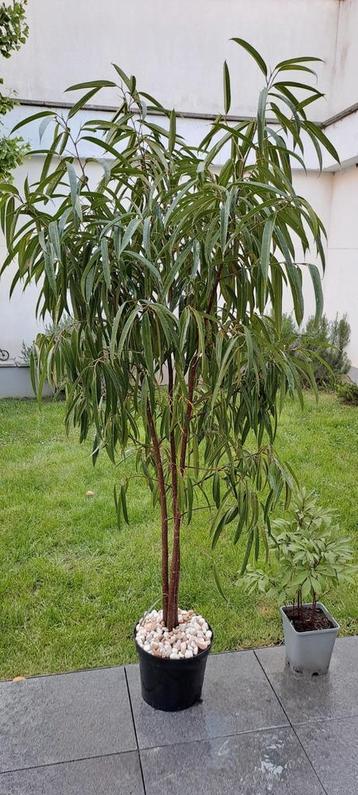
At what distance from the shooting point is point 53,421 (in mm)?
4379

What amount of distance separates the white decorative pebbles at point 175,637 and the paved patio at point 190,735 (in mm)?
205

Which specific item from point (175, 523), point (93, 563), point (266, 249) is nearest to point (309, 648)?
point (175, 523)

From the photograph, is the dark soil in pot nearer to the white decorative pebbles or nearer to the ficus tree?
the white decorative pebbles

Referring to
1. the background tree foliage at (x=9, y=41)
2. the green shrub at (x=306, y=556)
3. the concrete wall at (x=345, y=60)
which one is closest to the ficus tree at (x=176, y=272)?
the green shrub at (x=306, y=556)

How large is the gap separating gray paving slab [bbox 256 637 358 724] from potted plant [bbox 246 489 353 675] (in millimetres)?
44

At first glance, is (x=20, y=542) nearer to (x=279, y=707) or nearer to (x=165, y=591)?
(x=165, y=591)

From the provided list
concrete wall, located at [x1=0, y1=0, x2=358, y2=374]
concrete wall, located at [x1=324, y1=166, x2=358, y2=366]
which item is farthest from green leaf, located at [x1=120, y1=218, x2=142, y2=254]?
concrete wall, located at [x1=324, y1=166, x2=358, y2=366]

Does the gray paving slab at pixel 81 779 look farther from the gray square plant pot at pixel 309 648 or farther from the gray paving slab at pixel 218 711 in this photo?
the gray square plant pot at pixel 309 648

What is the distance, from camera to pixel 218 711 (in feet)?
5.42

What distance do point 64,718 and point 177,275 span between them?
4.50ft

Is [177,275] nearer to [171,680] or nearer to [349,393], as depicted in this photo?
[171,680]

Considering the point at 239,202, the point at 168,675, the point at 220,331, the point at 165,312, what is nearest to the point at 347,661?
the point at 168,675

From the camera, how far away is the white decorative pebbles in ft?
5.29

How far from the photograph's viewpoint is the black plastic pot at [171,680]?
1578 millimetres
